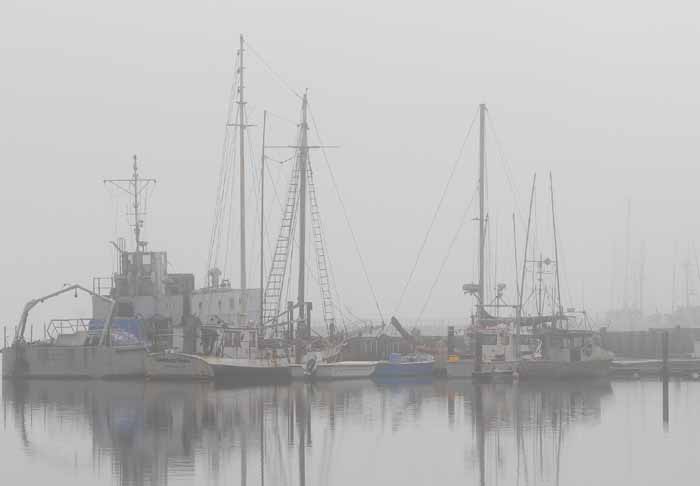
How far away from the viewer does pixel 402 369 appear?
71688 millimetres

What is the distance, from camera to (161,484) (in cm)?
3069

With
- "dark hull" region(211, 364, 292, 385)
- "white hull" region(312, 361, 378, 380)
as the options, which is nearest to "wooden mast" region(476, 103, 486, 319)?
"white hull" region(312, 361, 378, 380)

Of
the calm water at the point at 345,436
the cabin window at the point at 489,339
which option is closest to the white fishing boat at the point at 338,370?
the calm water at the point at 345,436

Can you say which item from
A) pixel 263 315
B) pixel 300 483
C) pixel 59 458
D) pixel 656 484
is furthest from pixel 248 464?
pixel 263 315

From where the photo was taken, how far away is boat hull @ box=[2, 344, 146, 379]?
68188mm

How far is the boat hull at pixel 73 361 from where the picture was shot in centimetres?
6819

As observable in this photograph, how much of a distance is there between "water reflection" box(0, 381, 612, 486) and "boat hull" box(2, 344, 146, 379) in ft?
11.2

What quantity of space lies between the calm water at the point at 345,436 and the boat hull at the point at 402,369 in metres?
8.50

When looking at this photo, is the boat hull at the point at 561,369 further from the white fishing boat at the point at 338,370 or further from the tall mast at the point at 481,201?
the white fishing boat at the point at 338,370

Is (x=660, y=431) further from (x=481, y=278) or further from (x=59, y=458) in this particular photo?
(x=481, y=278)

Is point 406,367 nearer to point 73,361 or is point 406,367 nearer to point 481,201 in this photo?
point 481,201

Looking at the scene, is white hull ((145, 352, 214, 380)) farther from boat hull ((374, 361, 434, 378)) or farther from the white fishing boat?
boat hull ((374, 361, 434, 378))

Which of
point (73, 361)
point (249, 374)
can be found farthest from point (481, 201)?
point (73, 361)

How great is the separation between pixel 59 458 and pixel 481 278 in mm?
41403
